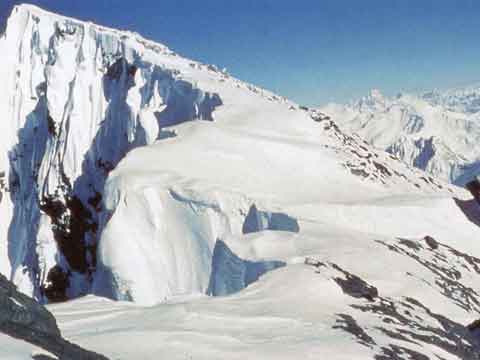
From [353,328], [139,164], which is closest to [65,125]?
[139,164]

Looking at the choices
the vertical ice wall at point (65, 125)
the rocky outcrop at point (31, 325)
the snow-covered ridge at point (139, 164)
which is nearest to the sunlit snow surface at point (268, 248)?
the snow-covered ridge at point (139, 164)

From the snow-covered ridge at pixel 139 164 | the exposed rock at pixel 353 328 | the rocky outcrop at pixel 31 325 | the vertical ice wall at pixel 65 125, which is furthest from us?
the vertical ice wall at pixel 65 125

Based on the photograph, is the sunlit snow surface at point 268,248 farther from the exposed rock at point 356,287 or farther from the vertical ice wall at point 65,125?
the vertical ice wall at point 65,125

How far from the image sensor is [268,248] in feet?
153

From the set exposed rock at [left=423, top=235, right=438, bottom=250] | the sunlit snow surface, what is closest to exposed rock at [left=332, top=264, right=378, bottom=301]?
the sunlit snow surface

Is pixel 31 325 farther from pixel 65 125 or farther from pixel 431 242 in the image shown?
pixel 65 125

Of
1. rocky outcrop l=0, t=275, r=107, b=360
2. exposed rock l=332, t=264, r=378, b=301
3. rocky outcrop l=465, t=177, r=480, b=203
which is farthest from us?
rocky outcrop l=465, t=177, r=480, b=203

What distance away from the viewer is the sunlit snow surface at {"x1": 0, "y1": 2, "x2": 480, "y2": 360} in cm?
2827

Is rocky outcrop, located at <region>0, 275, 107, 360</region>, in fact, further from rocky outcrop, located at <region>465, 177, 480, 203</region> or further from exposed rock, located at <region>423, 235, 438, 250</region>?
rocky outcrop, located at <region>465, 177, 480, 203</region>

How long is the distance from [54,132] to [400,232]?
244 feet

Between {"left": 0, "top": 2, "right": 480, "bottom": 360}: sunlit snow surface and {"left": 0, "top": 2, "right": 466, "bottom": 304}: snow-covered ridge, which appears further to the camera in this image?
{"left": 0, "top": 2, "right": 466, "bottom": 304}: snow-covered ridge

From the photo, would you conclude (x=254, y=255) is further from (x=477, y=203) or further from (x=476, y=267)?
(x=477, y=203)

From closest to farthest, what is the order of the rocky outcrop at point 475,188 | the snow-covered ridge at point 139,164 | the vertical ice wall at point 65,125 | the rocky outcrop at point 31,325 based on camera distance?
1. the rocky outcrop at point 31,325
2. the snow-covered ridge at point 139,164
3. the rocky outcrop at point 475,188
4. the vertical ice wall at point 65,125

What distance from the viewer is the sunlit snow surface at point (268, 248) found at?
92.7ft
